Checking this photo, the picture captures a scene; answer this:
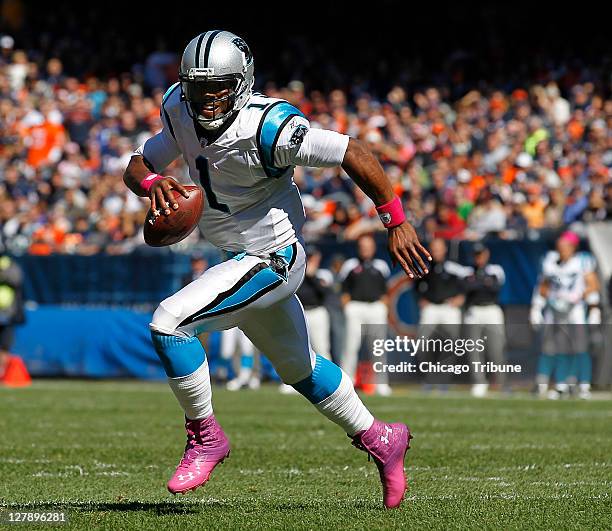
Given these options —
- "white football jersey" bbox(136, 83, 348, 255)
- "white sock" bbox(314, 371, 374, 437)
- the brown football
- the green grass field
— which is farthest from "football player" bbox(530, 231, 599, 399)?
the brown football

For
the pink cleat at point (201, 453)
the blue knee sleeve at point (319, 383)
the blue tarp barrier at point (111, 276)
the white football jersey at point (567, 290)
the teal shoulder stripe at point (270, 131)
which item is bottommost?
the blue tarp barrier at point (111, 276)

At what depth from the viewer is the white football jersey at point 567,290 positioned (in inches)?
523

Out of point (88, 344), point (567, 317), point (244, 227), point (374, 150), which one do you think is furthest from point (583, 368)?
point (244, 227)

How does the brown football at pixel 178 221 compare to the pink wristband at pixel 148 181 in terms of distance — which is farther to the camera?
the pink wristband at pixel 148 181

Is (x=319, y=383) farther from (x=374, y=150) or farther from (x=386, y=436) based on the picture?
(x=374, y=150)

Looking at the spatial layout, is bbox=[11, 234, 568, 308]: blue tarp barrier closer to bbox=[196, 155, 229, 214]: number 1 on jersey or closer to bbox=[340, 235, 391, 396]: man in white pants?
bbox=[340, 235, 391, 396]: man in white pants

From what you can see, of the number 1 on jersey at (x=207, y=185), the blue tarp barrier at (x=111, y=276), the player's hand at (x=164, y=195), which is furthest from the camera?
the blue tarp barrier at (x=111, y=276)

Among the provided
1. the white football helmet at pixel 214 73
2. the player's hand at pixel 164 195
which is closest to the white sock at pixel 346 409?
the player's hand at pixel 164 195

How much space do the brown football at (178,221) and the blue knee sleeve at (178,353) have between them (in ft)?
1.18

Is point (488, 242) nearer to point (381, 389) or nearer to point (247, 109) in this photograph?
point (381, 389)

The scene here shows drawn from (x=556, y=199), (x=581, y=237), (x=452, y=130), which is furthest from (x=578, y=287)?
(x=452, y=130)

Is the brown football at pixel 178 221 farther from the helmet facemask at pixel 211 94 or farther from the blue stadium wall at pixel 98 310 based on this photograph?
the blue stadium wall at pixel 98 310

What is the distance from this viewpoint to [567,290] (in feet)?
43.6

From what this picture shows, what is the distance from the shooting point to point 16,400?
11.8 meters
